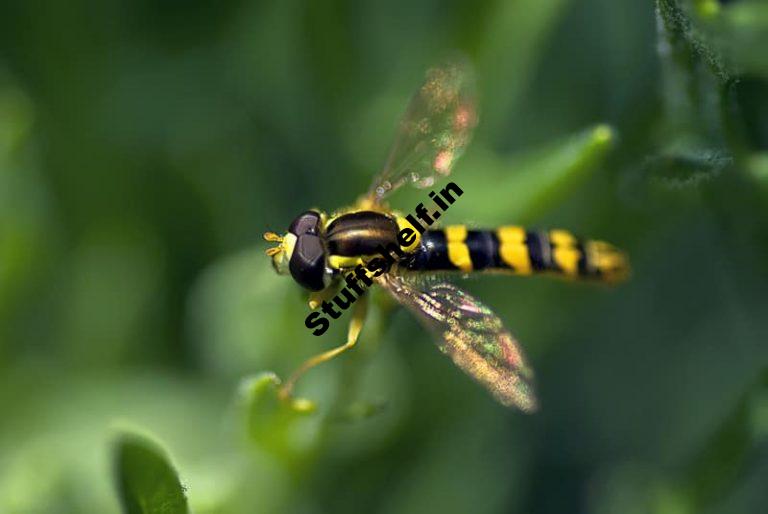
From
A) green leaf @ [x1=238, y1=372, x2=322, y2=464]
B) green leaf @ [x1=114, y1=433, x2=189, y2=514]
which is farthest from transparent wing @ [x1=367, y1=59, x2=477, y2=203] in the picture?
green leaf @ [x1=114, y1=433, x2=189, y2=514]

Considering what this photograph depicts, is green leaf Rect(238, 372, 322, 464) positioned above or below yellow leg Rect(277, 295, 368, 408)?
below

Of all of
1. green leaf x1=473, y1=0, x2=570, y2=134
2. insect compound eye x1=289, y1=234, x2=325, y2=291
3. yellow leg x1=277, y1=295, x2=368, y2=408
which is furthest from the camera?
green leaf x1=473, y1=0, x2=570, y2=134

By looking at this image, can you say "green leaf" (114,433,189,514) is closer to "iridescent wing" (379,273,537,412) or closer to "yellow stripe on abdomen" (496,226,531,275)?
"iridescent wing" (379,273,537,412)

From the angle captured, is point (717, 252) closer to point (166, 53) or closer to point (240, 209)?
point (240, 209)

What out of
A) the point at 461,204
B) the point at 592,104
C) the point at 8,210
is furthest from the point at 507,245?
the point at 8,210

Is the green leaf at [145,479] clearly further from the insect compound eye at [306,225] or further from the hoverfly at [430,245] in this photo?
the insect compound eye at [306,225]

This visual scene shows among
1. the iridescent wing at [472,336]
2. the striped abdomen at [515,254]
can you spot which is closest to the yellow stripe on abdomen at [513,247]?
the striped abdomen at [515,254]

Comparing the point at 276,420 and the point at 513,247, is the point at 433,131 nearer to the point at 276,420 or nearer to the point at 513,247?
the point at 513,247
